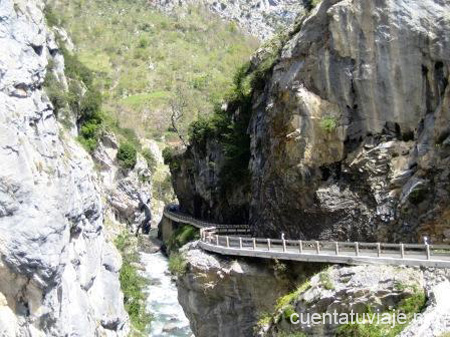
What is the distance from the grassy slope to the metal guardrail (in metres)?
81.5

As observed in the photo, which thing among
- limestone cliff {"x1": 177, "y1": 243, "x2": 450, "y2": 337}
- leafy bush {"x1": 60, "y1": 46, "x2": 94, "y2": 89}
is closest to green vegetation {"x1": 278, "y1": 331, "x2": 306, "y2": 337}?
limestone cliff {"x1": 177, "y1": 243, "x2": 450, "y2": 337}

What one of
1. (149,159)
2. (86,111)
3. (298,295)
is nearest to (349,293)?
(298,295)

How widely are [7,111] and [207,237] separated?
14123 mm

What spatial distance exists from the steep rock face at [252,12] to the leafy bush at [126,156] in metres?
85.8

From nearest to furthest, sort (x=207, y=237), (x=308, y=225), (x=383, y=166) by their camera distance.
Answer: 1. (x=383, y=166)
2. (x=308, y=225)
3. (x=207, y=237)

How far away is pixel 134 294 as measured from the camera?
1935 inches

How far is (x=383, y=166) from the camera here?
2630 centimetres

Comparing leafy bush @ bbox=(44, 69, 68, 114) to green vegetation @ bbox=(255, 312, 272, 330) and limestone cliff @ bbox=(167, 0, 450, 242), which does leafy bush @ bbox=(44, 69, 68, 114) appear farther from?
green vegetation @ bbox=(255, 312, 272, 330)

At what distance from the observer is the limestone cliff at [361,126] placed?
A: 24.4 m

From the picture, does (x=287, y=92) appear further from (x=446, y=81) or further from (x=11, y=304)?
(x=11, y=304)

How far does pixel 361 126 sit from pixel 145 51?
109 meters

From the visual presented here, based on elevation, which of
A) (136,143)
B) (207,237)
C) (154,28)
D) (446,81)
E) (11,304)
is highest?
(154,28)

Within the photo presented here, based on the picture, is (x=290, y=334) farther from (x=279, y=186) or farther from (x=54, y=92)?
(x=54, y=92)

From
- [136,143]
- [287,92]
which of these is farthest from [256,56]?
[136,143]
